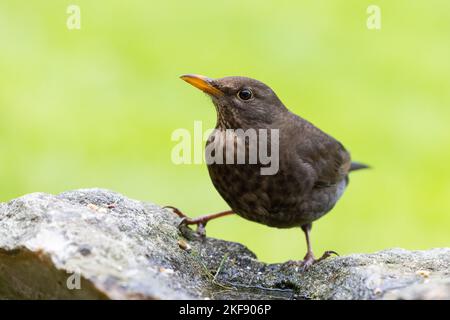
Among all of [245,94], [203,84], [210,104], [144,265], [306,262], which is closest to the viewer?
[144,265]

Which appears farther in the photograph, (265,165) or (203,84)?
(203,84)

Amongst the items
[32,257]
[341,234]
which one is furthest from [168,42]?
[32,257]

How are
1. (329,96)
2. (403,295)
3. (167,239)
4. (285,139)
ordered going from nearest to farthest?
(403,295) → (167,239) → (285,139) → (329,96)

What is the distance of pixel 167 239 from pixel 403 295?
167 cm

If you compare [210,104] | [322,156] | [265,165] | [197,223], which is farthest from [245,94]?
[210,104]

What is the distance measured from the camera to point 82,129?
31.1 feet

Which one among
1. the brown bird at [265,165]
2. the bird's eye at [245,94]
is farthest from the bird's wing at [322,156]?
the bird's eye at [245,94]

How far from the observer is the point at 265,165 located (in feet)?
18.1

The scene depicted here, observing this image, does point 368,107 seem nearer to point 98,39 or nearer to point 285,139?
point 98,39

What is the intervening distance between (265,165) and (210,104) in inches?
149

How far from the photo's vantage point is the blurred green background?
8.70 metres

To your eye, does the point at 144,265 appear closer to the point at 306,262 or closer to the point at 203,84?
the point at 306,262

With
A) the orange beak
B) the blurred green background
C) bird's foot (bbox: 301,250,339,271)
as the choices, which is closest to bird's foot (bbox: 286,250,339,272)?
bird's foot (bbox: 301,250,339,271)

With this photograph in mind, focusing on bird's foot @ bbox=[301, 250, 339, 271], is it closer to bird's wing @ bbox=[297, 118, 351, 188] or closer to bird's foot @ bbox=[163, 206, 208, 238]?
bird's wing @ bbox=[297, 118, 351, 188]
